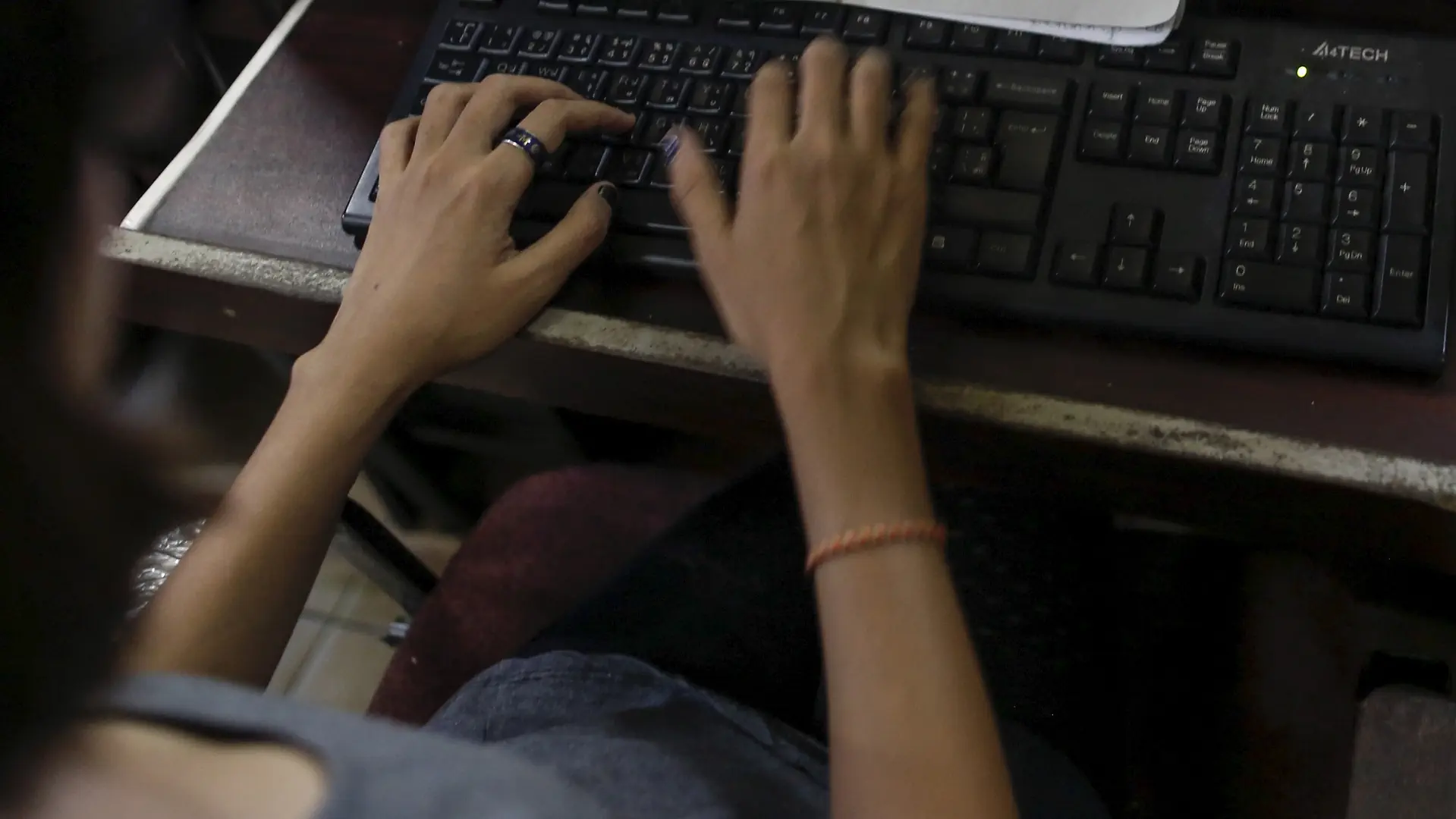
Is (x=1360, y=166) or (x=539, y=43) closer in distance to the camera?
(x=1360, y=166)

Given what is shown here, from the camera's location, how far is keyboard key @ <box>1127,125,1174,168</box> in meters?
0.45

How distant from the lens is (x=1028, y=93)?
1.55 feet

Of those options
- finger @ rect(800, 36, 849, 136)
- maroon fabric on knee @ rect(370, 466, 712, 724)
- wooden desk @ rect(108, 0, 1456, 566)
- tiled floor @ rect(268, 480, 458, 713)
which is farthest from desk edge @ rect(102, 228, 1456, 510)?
tiled floor @ rect(268, 480, 458, 713)

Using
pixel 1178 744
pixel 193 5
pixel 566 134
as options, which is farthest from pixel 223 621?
pixel 1178 744

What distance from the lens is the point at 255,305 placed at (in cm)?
54

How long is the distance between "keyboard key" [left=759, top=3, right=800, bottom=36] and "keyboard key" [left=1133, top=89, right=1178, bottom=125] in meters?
0.16

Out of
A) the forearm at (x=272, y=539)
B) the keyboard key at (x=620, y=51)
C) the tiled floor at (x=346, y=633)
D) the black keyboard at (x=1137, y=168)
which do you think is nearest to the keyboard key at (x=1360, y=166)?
the black keyboard at (x=1137, y=168)

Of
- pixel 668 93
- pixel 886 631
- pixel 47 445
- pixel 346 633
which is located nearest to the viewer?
pixel 47 445

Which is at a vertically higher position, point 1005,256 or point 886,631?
point 1005,256

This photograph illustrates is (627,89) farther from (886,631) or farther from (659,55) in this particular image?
(886,631)

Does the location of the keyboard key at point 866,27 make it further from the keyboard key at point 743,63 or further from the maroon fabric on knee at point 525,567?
the maroon fabric on knee at point 525,567

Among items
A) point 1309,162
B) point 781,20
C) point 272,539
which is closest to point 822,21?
point 781,20

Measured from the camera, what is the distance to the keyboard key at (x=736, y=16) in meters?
0.52

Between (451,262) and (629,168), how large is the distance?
95mm
